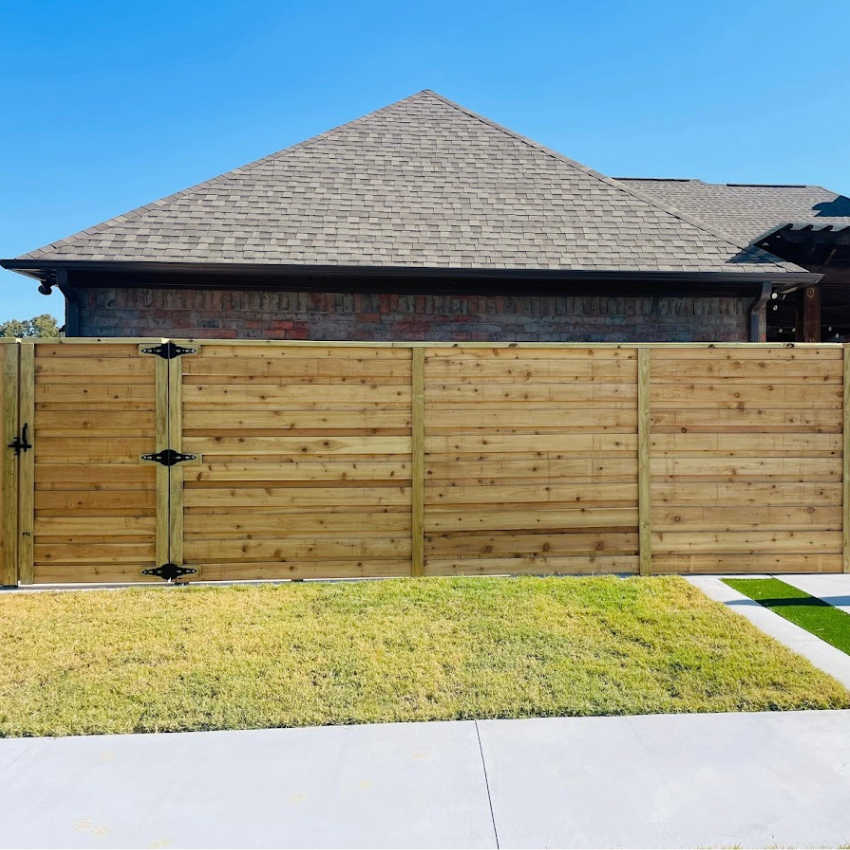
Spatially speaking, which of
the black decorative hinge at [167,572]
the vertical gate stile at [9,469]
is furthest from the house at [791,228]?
the vertical gate stile at [9,469]

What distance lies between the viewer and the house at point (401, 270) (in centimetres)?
741

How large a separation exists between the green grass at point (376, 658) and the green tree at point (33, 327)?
214ft

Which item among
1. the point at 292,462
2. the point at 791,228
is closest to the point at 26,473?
the point at 292,462

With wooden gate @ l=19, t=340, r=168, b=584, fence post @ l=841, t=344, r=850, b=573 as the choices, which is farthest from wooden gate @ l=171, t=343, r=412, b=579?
fence post @ l=841, t=344, r=850, b=573

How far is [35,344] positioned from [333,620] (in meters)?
3.67

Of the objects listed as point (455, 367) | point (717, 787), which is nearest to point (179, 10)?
point (455, 367)

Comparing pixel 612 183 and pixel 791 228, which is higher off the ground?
pixel 612 183

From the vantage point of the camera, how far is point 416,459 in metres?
5.30

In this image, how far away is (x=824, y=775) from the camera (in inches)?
95.4

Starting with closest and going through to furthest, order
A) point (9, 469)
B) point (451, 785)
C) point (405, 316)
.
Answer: point (451, 785) < point (9, 469) < point (405, 316)

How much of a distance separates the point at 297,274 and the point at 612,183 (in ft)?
18.6

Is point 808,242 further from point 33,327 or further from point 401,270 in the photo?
point 33,327

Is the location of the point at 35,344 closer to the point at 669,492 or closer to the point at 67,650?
the point at 67,650

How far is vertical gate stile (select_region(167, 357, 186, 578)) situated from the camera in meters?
5.15
